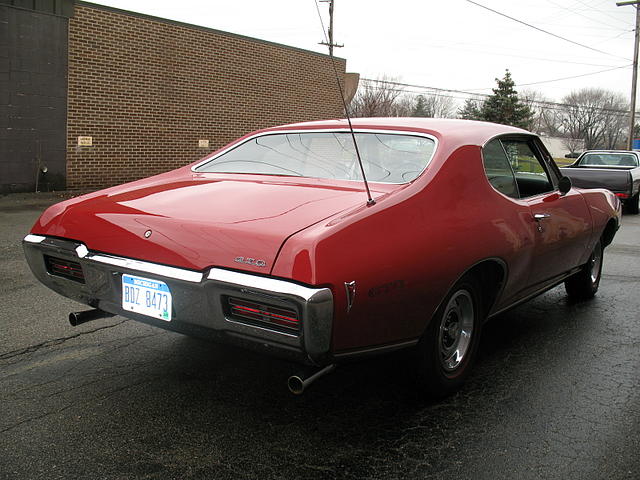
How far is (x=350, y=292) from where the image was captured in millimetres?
2393

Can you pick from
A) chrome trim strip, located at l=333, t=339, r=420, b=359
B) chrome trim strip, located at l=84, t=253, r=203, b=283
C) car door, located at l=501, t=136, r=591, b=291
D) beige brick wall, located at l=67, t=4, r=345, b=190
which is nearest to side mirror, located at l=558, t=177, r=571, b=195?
car door, located at l=501, t=136, r=591, b=291

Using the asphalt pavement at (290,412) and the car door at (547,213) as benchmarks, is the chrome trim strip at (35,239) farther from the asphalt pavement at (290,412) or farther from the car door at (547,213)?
the car door at (547,213)

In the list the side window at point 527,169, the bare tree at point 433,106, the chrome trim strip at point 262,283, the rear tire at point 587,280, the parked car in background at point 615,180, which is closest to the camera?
the chrome trim strip at point 262,283

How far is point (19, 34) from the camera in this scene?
1164 centimetres

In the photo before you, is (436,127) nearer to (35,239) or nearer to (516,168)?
(516,168)

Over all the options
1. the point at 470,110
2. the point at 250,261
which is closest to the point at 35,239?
the point at 250,261

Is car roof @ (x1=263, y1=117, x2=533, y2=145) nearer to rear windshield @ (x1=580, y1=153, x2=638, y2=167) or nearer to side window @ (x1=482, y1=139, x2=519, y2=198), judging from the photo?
side window @ (x1=482, y1=139, x2=519, y2=198)

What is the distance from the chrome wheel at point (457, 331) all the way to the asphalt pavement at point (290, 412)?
0.20 meters

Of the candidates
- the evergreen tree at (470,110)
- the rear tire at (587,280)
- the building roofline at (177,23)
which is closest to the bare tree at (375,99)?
the evergreen tree at (470,110)

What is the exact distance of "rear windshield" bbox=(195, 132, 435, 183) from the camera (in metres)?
3.25

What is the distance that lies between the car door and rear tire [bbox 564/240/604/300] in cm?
62

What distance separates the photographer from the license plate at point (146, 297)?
269 cm

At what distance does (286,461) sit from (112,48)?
1261cm

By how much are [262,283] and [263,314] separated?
141 millimetres
